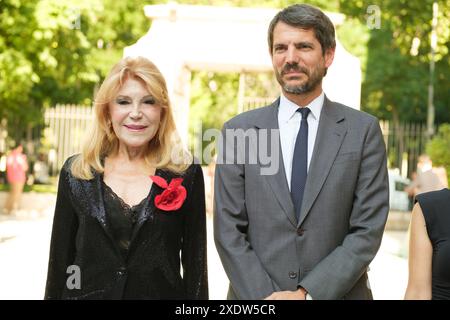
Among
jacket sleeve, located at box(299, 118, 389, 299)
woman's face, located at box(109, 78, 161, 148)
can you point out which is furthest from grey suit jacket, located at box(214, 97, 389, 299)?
woman's face, located at box(109, 78, 161, 148)

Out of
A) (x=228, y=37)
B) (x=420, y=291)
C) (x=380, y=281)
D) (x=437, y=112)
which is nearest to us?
(x=420, y=291)

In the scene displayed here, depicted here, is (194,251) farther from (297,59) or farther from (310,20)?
(310,20)

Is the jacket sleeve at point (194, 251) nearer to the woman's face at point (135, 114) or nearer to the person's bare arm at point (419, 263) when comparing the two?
the woman's face at point (135, 114)

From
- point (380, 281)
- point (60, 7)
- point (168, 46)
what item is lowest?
point (380, 281)

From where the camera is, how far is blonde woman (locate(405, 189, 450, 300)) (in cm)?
361

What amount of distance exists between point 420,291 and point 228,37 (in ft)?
40.5

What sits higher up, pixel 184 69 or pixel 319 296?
pixel 184 69

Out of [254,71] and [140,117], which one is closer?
[140,117]

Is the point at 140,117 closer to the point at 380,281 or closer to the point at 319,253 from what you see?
the point at 319,253

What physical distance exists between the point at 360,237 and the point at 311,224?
232 millimetres

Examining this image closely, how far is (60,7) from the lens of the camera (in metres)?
18.4

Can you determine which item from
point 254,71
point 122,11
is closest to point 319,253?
point 254,71

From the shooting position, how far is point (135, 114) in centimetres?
395

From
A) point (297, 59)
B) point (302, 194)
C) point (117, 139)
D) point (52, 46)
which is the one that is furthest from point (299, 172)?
point (52, 46)
